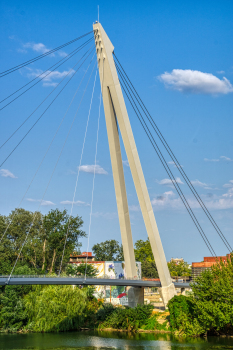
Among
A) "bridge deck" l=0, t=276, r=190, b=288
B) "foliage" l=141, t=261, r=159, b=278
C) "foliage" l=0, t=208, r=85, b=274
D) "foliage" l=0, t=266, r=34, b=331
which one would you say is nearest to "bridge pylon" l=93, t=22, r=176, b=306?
"bridge deck" l=0, t=276, r=190, b=288

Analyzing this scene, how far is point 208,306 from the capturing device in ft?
87.6

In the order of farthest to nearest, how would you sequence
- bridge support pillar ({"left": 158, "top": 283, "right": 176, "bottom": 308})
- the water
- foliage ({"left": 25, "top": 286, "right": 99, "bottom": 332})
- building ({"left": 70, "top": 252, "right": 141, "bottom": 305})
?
building ({"left": 70, "top": 252, "right": 141, "bottom": 305}), foliage ({"left": 25, "top": 286, "right": 99, "bottom": 332}), bridge support pillar ({"left": 158, "top": 283, "right": 176, "bottom": 308}), the water

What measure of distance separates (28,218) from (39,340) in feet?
128

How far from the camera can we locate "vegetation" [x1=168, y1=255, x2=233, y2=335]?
26.4 m

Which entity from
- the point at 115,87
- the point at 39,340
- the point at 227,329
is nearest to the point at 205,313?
the point at 227,329

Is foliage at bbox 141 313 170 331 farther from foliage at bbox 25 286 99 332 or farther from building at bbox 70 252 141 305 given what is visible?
building at bbox 70 252 141 305

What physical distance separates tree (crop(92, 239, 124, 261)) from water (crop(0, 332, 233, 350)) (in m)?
60.6

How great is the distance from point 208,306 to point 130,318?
8.51 m

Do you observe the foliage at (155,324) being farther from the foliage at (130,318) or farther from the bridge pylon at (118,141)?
the bridge pylon at (118,141)

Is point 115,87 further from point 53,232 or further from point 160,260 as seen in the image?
point 53,232

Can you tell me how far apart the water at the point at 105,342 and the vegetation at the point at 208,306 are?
1.15 meters

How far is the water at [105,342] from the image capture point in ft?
81.1

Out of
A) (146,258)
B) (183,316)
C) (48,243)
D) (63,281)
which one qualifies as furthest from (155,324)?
(146,258)

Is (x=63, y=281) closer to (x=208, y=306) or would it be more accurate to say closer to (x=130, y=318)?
(x=130, y=318)
